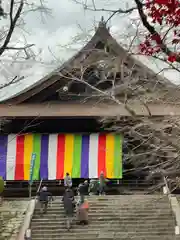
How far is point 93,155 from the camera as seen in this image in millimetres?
19125

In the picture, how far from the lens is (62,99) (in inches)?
776

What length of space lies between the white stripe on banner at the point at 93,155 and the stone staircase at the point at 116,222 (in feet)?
8.07

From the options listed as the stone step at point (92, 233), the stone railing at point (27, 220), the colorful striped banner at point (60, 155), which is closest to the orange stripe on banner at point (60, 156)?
the colorful striped banner at point (60, 155)

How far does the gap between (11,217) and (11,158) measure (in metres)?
4.20

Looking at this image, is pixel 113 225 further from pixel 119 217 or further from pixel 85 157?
pixel 85 157

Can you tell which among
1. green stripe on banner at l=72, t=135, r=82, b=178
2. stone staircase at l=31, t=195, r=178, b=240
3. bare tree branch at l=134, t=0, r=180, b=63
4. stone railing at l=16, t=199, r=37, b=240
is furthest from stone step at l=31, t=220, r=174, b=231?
bare tree branch at l=134, t=0, r=180, b=63

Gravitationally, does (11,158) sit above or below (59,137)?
below

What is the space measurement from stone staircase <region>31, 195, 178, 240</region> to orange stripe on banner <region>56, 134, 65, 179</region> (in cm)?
258

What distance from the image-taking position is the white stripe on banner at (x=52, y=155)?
62.0 ft

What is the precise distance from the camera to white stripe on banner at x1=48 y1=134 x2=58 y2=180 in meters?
18.9

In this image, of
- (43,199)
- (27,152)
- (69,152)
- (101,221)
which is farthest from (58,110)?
(101,221)

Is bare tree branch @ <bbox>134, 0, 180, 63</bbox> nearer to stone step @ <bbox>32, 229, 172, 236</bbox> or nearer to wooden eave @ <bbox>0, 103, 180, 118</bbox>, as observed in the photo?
stone step @ <bbox>32, 229, 172, 236</bbox>

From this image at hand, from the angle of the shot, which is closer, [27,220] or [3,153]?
[27,220]

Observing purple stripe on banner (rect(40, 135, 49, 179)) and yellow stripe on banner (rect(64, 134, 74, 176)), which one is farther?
yellow stripe on banner (rect(64, 134, 74, 176))
